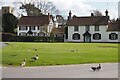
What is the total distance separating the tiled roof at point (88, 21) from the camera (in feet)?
283

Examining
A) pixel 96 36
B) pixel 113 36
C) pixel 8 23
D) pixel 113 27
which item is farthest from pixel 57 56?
pixel 8 23

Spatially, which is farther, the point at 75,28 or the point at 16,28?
the point at 16,28

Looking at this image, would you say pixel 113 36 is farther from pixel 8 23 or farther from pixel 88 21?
pixel 8 23

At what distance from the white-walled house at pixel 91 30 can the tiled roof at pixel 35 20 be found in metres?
10.5

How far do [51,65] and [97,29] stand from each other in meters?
64.3

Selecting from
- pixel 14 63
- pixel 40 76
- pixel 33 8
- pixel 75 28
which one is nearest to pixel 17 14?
pixel 33 8

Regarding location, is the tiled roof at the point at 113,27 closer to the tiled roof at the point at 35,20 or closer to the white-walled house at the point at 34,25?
the white-walled house at the point at 34,25

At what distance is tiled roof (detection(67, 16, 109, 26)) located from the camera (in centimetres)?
8631

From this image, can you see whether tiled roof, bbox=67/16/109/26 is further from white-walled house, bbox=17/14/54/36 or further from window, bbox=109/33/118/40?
white-walled house, bbox=17/14/54/36

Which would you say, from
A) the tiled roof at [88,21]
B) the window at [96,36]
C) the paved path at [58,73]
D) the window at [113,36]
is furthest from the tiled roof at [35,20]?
the paved path at [58,73]

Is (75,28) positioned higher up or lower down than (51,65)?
higher up

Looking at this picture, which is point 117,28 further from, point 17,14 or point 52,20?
point 17,14

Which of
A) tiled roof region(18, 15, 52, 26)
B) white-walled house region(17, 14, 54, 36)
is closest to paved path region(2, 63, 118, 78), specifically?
white-walled house region(17, 14, 54, 36)

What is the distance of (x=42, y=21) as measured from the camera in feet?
323
